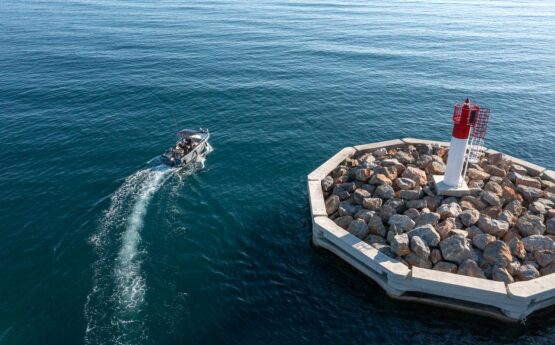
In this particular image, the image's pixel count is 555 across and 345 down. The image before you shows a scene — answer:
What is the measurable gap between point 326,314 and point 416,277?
608 cm

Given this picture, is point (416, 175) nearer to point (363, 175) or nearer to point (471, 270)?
point (363, 175)

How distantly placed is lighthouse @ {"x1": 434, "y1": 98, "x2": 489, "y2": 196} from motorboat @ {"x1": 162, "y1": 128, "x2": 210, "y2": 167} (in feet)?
82.7

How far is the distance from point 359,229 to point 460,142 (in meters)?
9.72

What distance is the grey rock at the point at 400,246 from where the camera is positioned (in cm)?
2391

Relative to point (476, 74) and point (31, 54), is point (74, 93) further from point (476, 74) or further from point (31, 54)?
point (476, 74)

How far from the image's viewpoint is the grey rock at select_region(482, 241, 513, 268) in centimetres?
Answer: 2284

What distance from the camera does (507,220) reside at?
25578mm

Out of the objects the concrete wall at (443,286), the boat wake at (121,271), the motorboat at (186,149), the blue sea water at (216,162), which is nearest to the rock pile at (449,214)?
the concrete wall at (443,286)

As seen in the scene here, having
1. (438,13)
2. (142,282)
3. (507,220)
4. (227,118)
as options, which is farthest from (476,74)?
(438,13)

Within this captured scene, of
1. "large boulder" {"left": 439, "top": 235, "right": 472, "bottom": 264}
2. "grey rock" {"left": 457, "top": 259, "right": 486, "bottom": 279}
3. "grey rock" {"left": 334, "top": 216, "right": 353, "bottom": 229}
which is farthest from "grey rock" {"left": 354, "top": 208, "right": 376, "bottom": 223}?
"grey rock" {"left": 457, "top": 259, "right": 486, "bottom": 279}

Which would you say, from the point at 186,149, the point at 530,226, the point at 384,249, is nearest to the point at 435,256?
the point at 384,249

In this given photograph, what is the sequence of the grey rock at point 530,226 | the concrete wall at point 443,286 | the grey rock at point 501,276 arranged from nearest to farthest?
the concrete wall at point 443,286 → the grey rock at point 501,276 → the grey rock at point 530,226

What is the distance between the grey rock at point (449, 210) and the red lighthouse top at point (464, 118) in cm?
500

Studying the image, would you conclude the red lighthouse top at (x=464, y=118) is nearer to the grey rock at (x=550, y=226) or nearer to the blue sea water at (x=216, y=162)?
the grey rock at (x=550, y=226)
